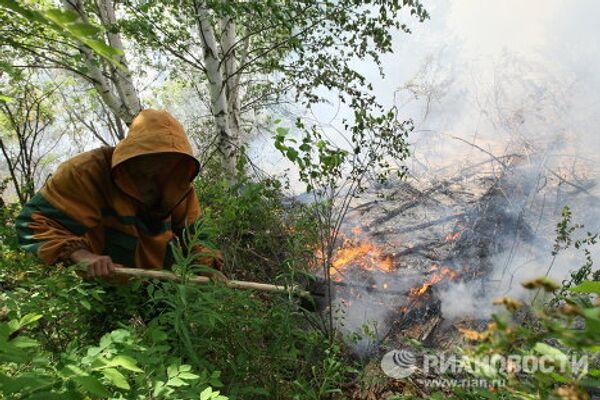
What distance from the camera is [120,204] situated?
2359 millimetres

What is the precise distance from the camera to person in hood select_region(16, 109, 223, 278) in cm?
207

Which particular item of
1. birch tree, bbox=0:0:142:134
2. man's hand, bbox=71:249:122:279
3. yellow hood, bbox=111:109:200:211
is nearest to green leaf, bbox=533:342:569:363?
man's hand, bbox=71:249:122:279

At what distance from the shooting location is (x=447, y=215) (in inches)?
272

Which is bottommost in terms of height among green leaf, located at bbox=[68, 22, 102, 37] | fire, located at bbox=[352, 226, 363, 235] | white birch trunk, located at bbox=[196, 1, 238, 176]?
fire, located at bbox=[352, 226, 363, 235]

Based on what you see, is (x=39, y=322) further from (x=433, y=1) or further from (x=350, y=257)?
(x=433, y=1)

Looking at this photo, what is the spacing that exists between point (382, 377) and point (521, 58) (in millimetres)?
23694

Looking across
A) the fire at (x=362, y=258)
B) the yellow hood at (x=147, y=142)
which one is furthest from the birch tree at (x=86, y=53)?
the fire at (x=362, y=258)

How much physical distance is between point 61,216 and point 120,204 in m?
0.33

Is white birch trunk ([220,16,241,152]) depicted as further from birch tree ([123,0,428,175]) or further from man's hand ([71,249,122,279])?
man's hand ([71,249,122,279])

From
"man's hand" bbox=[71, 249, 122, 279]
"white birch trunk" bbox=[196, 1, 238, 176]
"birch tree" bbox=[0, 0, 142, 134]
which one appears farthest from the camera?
"white birch trunk" bbox=[196, 1, 238, 176]

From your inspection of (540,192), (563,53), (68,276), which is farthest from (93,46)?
(563,53)

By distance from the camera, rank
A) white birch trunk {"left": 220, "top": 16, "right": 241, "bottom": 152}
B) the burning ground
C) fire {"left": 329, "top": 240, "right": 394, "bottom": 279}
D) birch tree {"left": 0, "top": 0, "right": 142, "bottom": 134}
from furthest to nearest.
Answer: white birch trunk {"left": 220, "top": 16, "right": 241, "bottom": 152}
fire {"left": 329, "top": 240, "right": 394, "bottom": 279}
birch tree {"left": 0, "top": 0, "right": 142, "bottom": 134}
the burning ground

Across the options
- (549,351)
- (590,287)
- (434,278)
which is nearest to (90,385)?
(549,351)

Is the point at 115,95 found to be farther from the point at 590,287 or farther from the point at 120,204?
the point at 590,287
